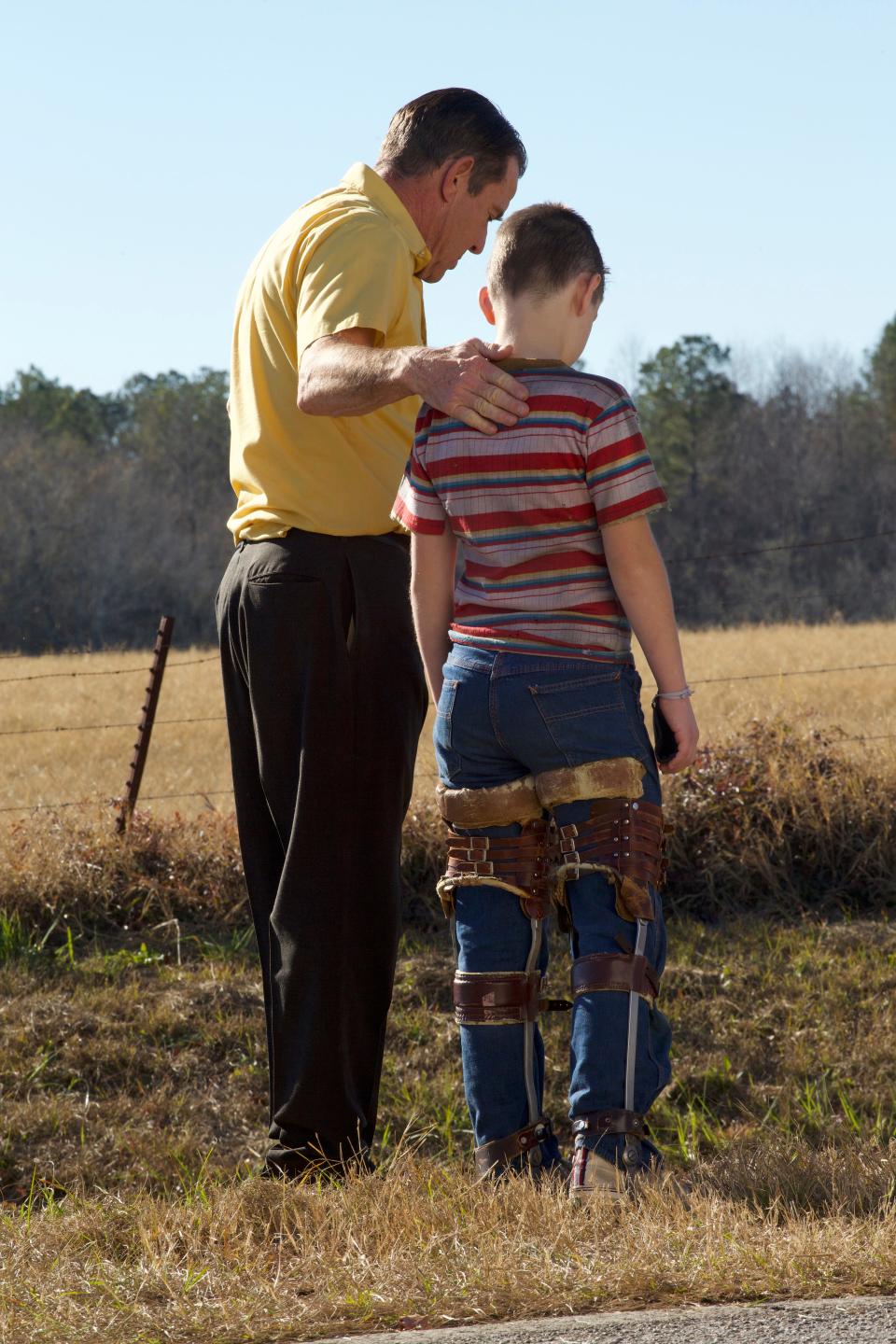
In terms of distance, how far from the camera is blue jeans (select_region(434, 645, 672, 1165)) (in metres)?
3.03

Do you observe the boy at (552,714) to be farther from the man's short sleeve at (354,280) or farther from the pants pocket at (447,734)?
the man's short sleeve at (354,280)

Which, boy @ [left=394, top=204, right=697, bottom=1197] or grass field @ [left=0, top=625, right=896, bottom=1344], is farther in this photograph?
boy @ [left=394, top=204, right=697, bottom=1197]

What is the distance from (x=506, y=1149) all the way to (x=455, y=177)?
2.19 m

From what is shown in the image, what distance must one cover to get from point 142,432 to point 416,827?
6154 centimetres

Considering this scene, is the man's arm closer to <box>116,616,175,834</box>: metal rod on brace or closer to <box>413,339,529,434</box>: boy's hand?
<box>413,339,529,434</box>: boy's hand

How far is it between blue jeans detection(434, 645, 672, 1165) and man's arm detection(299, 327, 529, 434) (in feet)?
1.65

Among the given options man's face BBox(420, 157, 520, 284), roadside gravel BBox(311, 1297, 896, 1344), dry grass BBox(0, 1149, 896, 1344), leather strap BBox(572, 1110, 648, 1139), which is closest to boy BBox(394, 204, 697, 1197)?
leather strap BBox(572, 1110, 648, 1139)

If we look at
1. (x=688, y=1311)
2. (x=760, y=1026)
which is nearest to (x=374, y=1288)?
(x=688, y=1311)

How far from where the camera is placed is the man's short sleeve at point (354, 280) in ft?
10.5

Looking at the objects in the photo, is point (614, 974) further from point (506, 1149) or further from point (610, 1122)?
point (506, 1149)

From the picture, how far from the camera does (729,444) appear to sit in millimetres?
61094

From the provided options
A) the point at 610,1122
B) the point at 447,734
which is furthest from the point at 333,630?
the point at 610,1122

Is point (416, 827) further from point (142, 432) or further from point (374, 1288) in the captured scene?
point (142, 432)

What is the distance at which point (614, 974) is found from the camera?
9.94 ft
